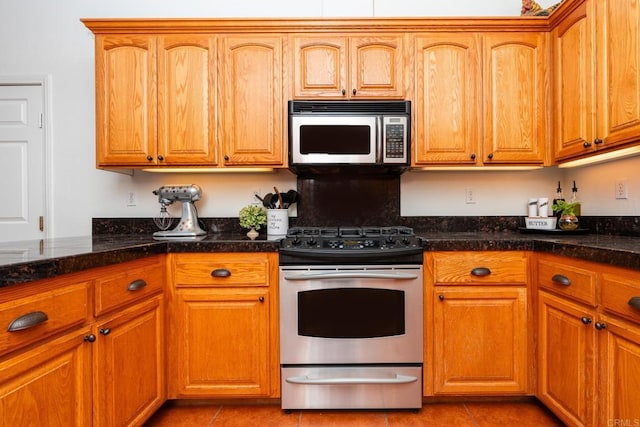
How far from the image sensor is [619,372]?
4.31 feet

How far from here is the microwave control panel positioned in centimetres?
206

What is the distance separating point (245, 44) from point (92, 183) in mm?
1500

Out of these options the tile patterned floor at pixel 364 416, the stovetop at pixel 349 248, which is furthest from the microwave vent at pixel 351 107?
the tile patterned floor at pixel 364 416

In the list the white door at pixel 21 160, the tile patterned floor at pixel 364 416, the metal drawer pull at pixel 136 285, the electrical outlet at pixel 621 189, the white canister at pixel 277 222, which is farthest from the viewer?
the white door at pixel 21 160

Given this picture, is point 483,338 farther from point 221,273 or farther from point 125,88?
point 125,88

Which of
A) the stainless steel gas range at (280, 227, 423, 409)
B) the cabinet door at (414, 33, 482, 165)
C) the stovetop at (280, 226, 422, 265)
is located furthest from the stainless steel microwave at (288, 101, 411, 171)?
the stainless steel gas range at (280, 227, 423, 409)

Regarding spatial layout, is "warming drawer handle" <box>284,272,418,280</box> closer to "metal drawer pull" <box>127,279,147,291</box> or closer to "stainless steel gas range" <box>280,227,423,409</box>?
"stainless steel gas range" <box>280,227,423,409</box>

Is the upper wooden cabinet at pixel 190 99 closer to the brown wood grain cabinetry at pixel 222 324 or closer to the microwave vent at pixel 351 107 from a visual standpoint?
the microwave vent at pixel 351 107

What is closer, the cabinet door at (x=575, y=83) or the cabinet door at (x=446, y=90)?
the cabinet door at (x=575, y=83)

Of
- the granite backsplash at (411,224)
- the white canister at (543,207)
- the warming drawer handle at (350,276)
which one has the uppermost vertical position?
the white canister at (543,207)

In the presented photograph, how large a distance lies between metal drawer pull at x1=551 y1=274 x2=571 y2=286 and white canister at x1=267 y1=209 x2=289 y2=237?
1477 millimetres

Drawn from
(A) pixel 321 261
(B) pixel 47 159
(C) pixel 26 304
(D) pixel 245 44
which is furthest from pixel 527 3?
(B) pixel 47 159

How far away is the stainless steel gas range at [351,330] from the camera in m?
1.81

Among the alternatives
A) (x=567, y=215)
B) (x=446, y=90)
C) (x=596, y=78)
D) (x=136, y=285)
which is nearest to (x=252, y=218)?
(x=136, y=285)
